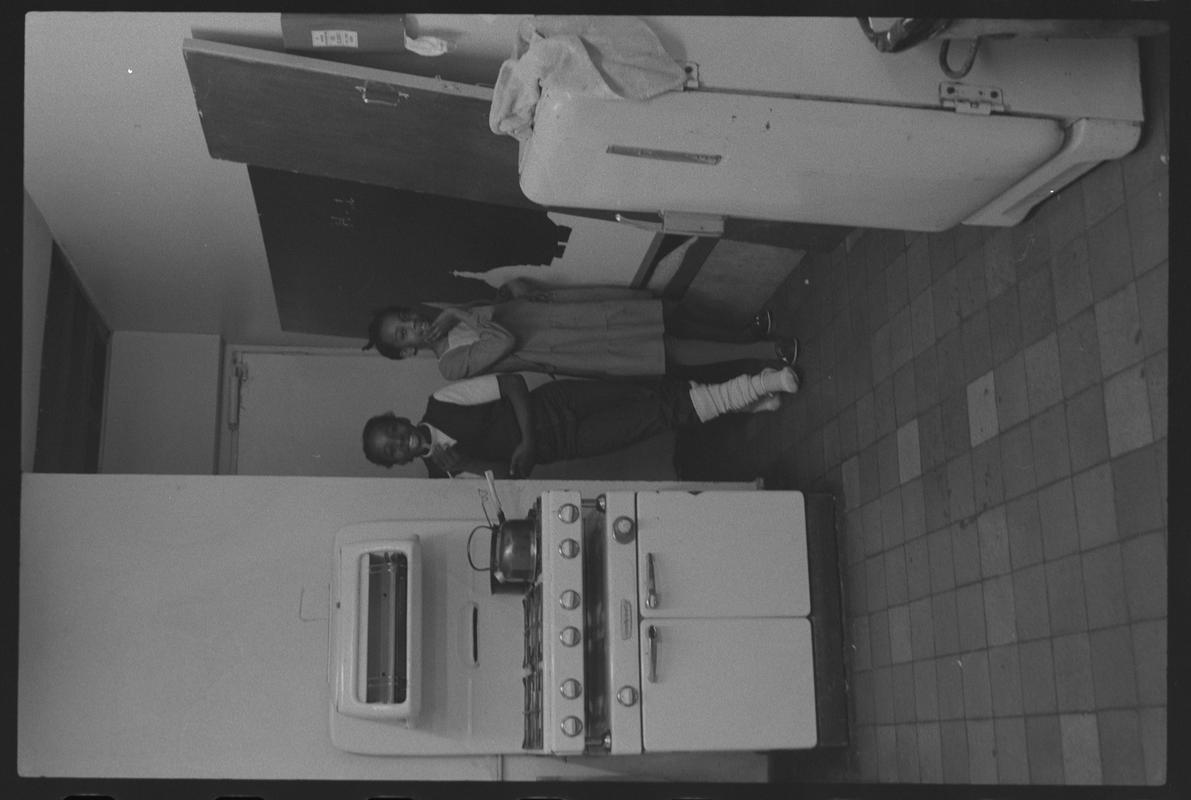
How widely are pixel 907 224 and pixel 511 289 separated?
4.47 ft

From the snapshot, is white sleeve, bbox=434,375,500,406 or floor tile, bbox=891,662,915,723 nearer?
floor tile, bbox=891,662,915,723

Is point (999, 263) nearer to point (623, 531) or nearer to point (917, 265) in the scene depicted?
point (917, 265)

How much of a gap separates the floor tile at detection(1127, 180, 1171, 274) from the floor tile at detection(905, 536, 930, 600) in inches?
36.6

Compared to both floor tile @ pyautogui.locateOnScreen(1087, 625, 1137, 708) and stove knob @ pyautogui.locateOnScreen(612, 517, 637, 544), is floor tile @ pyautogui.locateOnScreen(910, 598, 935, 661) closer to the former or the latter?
floor tile @ pyautogui.locateOnScreen(1087, 625, 1137, 708)

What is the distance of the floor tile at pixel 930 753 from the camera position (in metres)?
2.80

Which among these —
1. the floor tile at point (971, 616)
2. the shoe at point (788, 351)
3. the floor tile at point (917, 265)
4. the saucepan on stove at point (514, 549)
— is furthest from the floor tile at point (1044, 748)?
the shoe at point (788, 351)

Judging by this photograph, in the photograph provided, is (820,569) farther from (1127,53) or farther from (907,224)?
(1127,53)

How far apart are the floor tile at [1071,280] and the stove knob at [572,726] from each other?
1.47 m

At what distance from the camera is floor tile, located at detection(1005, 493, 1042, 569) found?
8.14ft

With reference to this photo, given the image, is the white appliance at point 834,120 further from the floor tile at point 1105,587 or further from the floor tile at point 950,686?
the floor tile at point 950,686

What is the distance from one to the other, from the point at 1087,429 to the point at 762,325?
1.51m

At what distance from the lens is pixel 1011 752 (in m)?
2.54

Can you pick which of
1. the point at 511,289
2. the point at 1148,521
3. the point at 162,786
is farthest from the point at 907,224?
the point at 162,786

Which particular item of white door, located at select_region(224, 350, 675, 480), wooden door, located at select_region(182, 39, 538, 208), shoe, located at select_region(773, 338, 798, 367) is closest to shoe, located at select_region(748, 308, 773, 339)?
shoe, located at select_region(773, 338, 798, 367)
